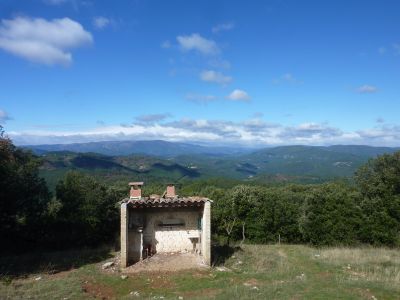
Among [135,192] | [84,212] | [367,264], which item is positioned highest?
[135,192]

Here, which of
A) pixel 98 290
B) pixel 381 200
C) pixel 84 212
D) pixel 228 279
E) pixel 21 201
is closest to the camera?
pixel 98 290

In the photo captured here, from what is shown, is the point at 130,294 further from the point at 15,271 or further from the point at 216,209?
the point at 216,209

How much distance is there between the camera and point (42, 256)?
25.4 meters

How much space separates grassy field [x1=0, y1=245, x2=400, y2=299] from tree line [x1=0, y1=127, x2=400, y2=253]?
640 centimetres

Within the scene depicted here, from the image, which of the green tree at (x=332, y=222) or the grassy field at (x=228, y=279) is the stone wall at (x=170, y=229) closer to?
the grassy field at (x=228, y=279)

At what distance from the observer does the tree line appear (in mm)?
29781

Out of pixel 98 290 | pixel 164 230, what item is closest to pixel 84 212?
pixel 164 230

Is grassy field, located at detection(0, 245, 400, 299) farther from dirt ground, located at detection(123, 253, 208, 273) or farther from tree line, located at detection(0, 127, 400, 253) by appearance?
tree line, located at detection(0, 127, 400, 253)

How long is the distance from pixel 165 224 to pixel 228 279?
5605 millimetres

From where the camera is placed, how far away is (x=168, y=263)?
20.3 m

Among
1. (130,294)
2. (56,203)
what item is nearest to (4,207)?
(56,203)

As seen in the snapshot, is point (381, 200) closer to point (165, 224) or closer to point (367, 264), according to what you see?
point (367, 264)

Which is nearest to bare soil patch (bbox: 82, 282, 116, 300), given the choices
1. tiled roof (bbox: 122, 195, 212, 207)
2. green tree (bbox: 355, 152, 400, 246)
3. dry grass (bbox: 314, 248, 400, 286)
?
tiled roof (bbox: 122, 195, 212, 207)

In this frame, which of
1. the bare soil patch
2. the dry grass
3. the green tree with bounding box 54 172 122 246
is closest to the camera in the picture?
the bare soil patch
